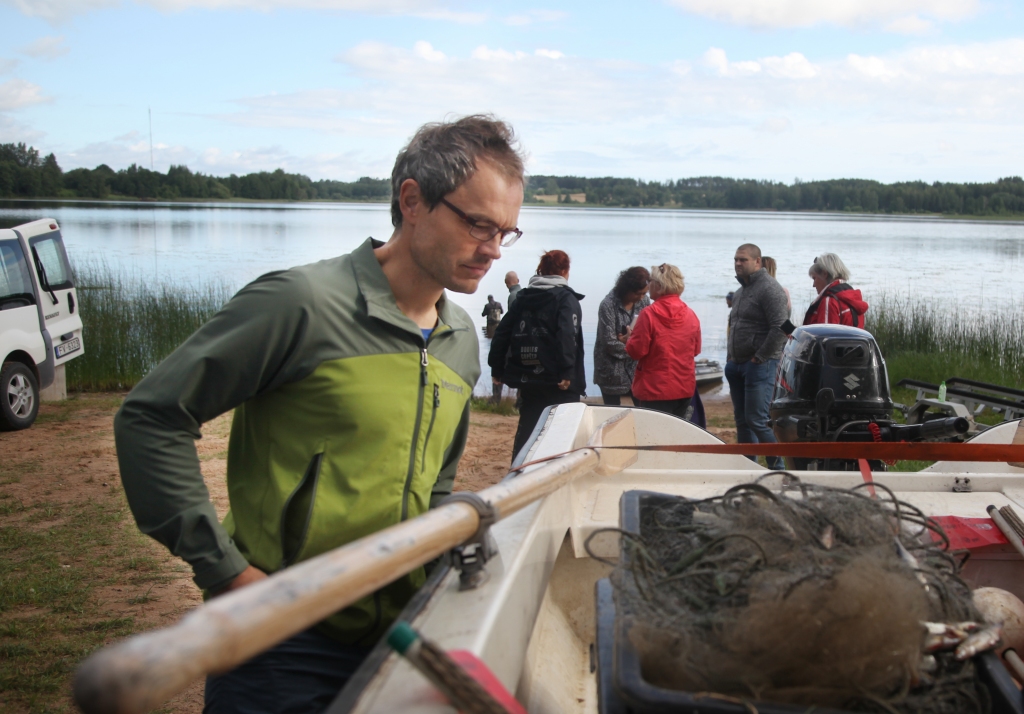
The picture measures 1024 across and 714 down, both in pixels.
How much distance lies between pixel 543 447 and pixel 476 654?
5.45ft

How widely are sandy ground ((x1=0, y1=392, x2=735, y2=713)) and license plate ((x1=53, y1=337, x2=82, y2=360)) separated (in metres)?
0.77

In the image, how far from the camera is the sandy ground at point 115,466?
5.00 m

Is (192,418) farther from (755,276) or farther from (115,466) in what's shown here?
(115,466)

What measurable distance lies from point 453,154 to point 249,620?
1332 millimetres

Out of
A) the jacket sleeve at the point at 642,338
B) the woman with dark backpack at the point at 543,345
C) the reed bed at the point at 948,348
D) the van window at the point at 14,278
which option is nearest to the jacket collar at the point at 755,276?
the jacket sleeve at the point at 642,338

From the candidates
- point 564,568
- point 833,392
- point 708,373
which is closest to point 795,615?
point 564,568

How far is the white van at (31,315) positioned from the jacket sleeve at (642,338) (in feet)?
23.2

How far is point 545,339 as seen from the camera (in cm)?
648

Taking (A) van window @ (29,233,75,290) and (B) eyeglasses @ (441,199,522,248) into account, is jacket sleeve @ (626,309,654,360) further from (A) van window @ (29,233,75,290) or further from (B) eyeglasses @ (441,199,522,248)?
(A) van window @ (29,233,75,290)

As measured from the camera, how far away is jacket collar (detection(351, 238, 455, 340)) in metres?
1.92

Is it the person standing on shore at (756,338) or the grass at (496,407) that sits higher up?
the person standing on shore at (756,338)

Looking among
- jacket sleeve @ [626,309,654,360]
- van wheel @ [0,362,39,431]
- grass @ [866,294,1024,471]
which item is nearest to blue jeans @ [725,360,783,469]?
jacket sleeve @ [626,309,654,360]

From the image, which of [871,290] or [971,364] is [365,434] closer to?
[971,364]

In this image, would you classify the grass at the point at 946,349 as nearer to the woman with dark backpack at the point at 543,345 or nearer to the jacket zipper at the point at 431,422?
the woman with dark backpack at the point at 543,345
